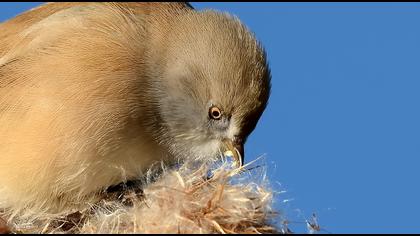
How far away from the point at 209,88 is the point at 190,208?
123 centimetres

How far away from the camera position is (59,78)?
4.53 metres

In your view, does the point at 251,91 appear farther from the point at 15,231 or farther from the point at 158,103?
the point at 15,231

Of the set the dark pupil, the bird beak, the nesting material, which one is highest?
the dark pupil

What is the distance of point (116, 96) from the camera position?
4.61m

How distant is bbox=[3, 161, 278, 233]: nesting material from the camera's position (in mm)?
3574

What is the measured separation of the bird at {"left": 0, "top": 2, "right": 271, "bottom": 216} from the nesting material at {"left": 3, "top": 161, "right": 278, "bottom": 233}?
247 millimetres

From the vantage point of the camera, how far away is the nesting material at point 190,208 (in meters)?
3.57

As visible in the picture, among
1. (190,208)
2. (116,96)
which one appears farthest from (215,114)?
(190,208)

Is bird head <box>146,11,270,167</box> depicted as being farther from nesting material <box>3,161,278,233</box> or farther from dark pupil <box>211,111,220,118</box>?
nesting material <box>3,161,278,233</box>

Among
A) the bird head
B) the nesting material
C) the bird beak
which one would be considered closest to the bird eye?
the bird head

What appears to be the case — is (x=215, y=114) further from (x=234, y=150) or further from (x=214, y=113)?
(x=234, y=150)

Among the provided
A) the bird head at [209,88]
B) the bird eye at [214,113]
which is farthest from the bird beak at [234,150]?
the bird eye at [214,113]

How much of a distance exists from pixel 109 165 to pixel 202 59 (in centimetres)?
88

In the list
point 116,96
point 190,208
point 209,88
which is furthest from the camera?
point 209,88
